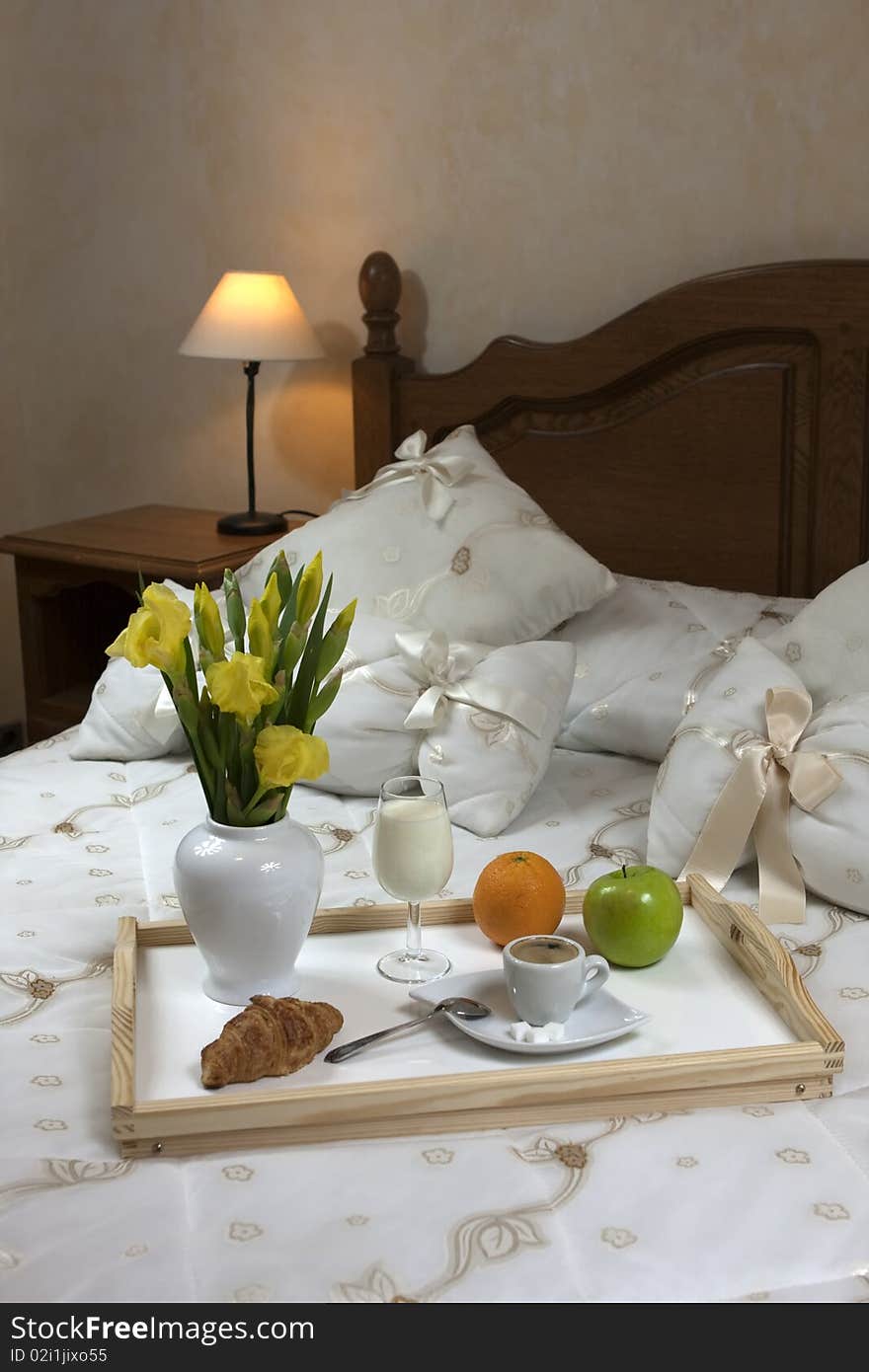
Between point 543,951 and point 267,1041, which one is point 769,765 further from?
point 267,1041

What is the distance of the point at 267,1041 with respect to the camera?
1.20 m

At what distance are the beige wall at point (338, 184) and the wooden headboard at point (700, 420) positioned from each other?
0.12 meters

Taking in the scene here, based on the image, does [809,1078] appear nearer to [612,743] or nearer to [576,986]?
[576,986]

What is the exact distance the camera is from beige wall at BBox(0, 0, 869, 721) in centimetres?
252

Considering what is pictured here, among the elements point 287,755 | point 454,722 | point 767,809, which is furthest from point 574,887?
point 287,755

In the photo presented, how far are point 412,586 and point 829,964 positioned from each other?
39.1 inches

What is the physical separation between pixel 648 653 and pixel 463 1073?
43.7 inches

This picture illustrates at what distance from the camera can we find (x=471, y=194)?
2.80 meters

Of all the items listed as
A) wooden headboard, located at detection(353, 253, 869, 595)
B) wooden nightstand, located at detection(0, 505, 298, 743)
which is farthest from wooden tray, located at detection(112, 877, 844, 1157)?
wooden nightstand, located at detection(0, 505, 298, 743)

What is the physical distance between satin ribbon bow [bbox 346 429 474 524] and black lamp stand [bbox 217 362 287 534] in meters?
0.51

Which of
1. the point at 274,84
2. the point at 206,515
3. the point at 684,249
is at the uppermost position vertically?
the point at 274,84

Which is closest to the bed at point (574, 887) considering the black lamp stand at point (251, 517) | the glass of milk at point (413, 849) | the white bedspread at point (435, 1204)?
the white bedspread at point (435, 1204)

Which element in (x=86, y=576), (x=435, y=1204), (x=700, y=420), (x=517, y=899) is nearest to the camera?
(x=435, y=1204)

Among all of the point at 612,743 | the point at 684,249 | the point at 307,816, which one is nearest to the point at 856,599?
the point at 612,743
